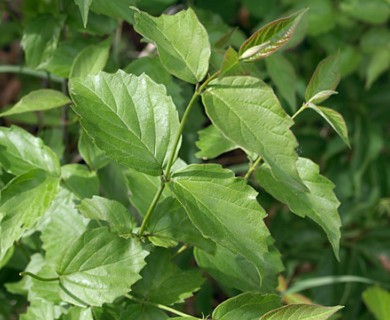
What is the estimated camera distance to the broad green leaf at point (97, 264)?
34.8 inches

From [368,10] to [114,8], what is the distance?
2.95ft

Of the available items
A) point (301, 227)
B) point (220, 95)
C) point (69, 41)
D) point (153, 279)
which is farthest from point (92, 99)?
point (301, 227)

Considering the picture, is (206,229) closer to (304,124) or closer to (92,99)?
(92,99)

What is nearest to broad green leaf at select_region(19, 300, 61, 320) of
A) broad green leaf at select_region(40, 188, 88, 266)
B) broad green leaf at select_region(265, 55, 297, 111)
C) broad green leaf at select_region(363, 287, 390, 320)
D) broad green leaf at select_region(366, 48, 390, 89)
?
broad green leaf at select_region(40, 188, 88, 266)

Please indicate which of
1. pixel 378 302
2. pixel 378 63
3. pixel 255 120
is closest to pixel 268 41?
pixel 255 120

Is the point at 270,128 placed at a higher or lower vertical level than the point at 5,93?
higher

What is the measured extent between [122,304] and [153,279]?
6cm

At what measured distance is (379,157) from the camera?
6.06ft

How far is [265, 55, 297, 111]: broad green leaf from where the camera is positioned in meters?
1.19

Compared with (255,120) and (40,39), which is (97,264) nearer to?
(255,120)

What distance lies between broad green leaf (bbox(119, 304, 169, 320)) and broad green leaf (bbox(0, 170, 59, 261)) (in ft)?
0.55

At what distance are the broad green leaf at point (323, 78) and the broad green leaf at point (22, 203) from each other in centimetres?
37

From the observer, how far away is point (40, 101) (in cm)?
105

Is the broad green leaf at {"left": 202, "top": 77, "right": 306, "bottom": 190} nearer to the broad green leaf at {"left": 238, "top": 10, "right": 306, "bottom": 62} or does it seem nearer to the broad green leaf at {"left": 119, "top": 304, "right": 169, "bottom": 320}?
the broad green leaf at {"left": 238, "top": 10, "right": 306, "bottom": 62}
